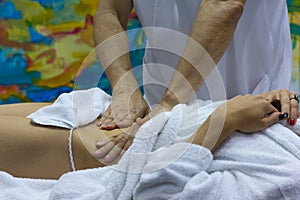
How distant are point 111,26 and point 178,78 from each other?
0.41 meters

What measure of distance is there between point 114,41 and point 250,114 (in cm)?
57

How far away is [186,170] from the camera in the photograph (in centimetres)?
104

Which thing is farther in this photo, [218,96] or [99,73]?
[99,73]

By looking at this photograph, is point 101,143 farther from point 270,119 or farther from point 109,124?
point 270,119

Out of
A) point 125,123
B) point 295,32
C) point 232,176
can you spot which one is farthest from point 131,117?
point 295,32

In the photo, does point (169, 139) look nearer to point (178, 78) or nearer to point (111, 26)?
point (178, 78)

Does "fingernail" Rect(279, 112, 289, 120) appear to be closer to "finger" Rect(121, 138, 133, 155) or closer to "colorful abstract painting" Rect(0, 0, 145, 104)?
"finger" Rect(121, 138, 133, 155)

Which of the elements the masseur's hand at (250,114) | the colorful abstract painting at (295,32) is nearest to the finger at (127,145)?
the masseur's hand at (250,114)

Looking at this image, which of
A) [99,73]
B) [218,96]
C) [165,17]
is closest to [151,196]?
[218,96]

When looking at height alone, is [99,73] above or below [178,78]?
below

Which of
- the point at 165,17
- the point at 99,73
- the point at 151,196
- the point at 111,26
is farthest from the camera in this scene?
the point at 99,73

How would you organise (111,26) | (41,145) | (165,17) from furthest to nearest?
(111,26)
(165,17)
(41,145)

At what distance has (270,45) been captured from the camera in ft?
4.91

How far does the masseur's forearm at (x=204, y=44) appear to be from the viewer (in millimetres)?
1273
